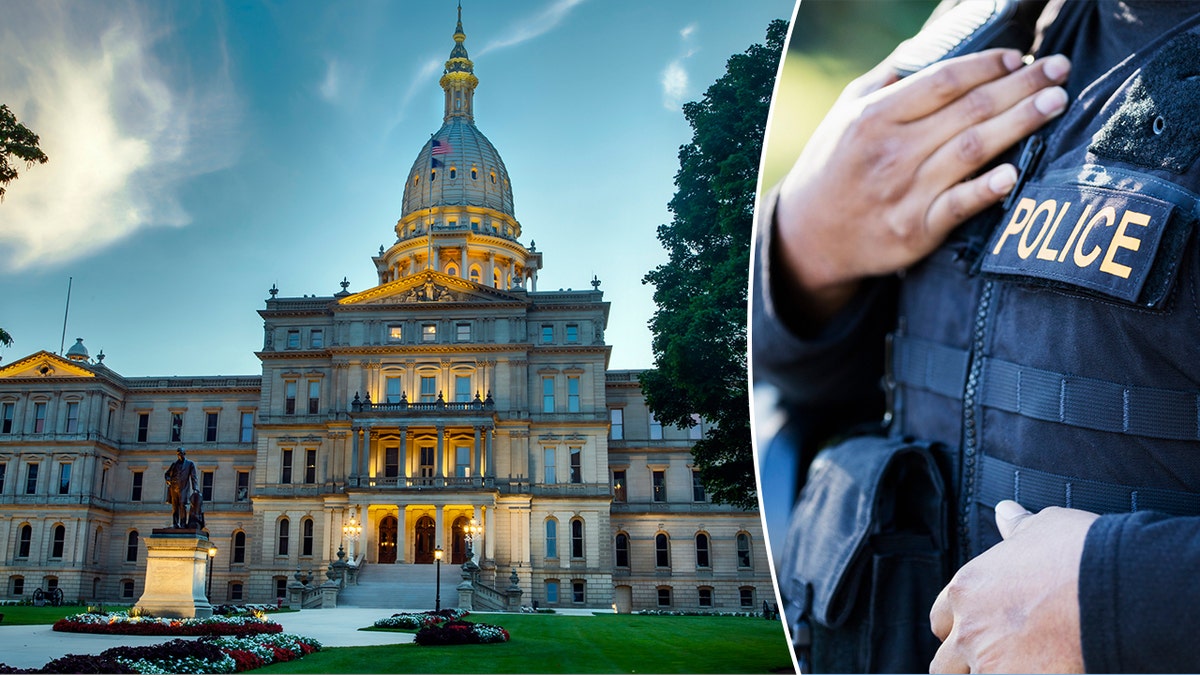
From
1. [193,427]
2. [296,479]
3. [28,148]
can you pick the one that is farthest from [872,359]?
[193,427]

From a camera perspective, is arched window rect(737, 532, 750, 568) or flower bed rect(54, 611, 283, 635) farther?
arched window rect(737, 532, 750, 568)

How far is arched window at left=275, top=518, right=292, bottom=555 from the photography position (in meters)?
44.7

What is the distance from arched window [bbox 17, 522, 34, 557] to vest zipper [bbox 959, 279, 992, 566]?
2254 inches

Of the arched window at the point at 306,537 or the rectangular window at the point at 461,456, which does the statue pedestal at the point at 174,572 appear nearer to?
the rectangular window at the point at 461,456

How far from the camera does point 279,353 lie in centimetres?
4666

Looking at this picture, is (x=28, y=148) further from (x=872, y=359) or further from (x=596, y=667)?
(x=596, y=667)

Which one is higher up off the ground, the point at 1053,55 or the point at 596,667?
the point at 1053,55

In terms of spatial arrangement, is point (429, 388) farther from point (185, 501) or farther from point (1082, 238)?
point (1082, 238)

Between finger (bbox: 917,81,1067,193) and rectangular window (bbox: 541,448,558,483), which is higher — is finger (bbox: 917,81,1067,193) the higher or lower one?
the lower one

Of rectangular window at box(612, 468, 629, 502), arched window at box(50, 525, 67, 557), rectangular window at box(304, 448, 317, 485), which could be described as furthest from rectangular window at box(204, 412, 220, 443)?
rectangular window at box(612, 468, 629, 502)

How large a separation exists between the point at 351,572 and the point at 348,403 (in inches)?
415

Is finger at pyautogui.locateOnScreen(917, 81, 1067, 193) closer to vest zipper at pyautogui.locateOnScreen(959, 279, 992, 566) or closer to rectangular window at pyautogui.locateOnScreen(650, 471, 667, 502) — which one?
vest zipper at pyautogui.locateOnScreen(959, 279, 992, 566)

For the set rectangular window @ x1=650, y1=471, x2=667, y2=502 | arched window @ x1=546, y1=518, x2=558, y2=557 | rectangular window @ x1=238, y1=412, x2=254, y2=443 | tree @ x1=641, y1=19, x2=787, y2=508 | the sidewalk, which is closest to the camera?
Answer: tree @ x1=641, y1=19, x2=787, y2=508

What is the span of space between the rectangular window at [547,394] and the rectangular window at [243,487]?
58.4 feet
